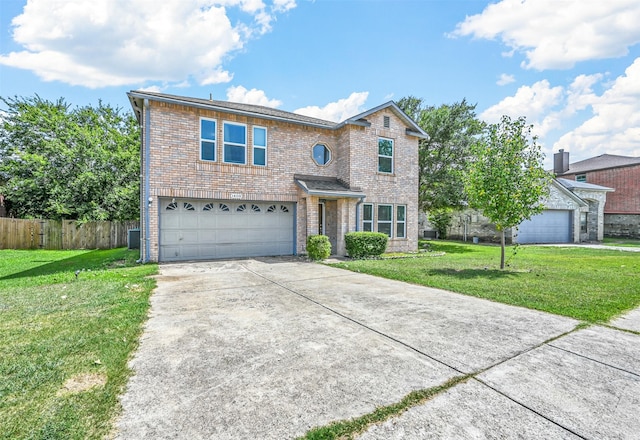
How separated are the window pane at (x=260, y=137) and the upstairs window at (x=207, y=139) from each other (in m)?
1.55

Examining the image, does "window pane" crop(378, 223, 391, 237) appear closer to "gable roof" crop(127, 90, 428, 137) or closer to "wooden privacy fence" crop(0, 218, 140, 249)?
"gable roof" crop(127, 90, 428, 137)

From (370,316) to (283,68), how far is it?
40.0 ft

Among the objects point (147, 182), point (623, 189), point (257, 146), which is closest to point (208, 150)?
point (257, 146)

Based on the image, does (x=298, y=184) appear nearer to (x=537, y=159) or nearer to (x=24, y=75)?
(x=537, y=159)

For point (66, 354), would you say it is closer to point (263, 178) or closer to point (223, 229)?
point (223, 229)

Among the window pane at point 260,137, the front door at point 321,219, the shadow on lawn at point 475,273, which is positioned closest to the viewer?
the shadow on lawn at point 475,273

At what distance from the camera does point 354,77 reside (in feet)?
45.8

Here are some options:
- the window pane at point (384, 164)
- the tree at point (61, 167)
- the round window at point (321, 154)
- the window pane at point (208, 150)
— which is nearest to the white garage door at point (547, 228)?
the window pane at point (384, 164)

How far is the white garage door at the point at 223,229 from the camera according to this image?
10734mm

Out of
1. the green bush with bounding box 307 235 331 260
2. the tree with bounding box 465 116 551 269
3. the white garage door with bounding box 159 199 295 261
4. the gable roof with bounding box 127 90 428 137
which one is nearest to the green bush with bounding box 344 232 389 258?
the green bush with bounding box 307 235 331 260

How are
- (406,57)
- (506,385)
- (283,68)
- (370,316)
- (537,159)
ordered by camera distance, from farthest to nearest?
(283,68) < (406,57) < (537,159) < (370,316) < (506,385)

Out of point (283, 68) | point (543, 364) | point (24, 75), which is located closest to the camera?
point (543, 364)

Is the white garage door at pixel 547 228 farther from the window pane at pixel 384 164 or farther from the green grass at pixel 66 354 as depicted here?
the green grass at pixel 66 354

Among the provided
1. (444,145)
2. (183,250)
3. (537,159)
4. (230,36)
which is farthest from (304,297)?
(444,145)
